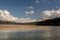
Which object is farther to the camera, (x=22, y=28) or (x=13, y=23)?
(x=22, y=28)

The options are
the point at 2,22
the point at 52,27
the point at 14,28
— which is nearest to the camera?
the point at 2,22

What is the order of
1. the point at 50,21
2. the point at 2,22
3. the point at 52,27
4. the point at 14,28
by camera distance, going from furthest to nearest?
the point at 52,27, the point at 14,28, the point at 50,21, the point at 2,22

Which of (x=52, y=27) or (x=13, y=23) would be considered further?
(x=52, y=27)

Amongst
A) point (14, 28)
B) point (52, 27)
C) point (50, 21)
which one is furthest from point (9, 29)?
point (52, 27)

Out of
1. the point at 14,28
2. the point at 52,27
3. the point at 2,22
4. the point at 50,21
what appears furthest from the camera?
the point at 52,27

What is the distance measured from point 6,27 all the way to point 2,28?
2.47ft

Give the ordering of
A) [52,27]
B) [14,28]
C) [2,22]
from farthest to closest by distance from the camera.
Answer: [52,27]
[14,28]
[2,22]

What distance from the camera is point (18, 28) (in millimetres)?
32688

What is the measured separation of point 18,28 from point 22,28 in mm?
818

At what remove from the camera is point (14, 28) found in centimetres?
3216

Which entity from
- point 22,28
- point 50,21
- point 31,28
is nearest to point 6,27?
point 22,28

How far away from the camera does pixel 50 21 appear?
29641mm

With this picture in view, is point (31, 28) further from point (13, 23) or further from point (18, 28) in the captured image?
point (13, 23)

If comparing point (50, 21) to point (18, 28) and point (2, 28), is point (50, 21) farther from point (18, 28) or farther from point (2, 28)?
point (2, 28)
